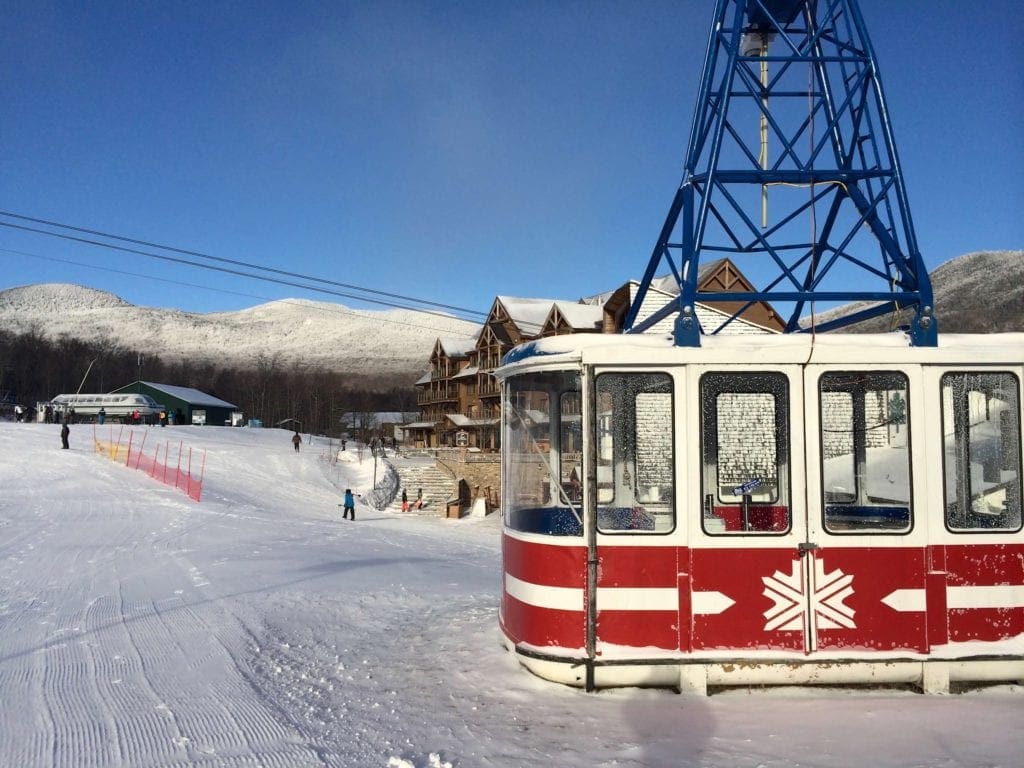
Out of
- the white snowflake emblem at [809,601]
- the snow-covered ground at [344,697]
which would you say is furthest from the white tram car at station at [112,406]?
the white snowflake emblem at [809,601]

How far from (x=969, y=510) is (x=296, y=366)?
182 m

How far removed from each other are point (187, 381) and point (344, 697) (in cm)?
15084

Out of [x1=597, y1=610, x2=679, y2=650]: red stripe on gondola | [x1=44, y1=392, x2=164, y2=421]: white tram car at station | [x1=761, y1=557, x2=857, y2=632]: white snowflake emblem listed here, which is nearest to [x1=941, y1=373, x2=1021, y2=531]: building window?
[x1=761, y1=557, x2=857, y2=632]: white snowflake emblem

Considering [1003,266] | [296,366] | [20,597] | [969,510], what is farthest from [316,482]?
[296,366]

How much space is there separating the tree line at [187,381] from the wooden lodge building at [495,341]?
150 feet

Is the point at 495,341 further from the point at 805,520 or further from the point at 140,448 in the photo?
the point at 805,520

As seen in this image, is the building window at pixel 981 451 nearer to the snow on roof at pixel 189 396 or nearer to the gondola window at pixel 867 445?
the gondola window at pixel 867 445

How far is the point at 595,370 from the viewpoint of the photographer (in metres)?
6.35

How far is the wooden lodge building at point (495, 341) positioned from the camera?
3759 centimetres

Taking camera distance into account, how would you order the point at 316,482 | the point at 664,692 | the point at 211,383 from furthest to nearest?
1. the point at 211,383
2. the point at 316,482
3. the point at 664,692

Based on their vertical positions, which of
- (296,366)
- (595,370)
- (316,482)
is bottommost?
(316,482)

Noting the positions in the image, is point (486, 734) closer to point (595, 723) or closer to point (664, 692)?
point (595, 723)

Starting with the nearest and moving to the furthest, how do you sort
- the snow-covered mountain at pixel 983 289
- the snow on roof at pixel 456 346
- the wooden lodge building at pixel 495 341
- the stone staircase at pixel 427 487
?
the wooden lodge building at pixel 495 341 < the stone staircase at pixel 427 487 < the snow on roof at pixel 456 346 < the snow-covered mountain at pixel 983 289

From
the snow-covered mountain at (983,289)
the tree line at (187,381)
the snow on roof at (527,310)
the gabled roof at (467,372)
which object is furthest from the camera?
the tree line at (187,381)
